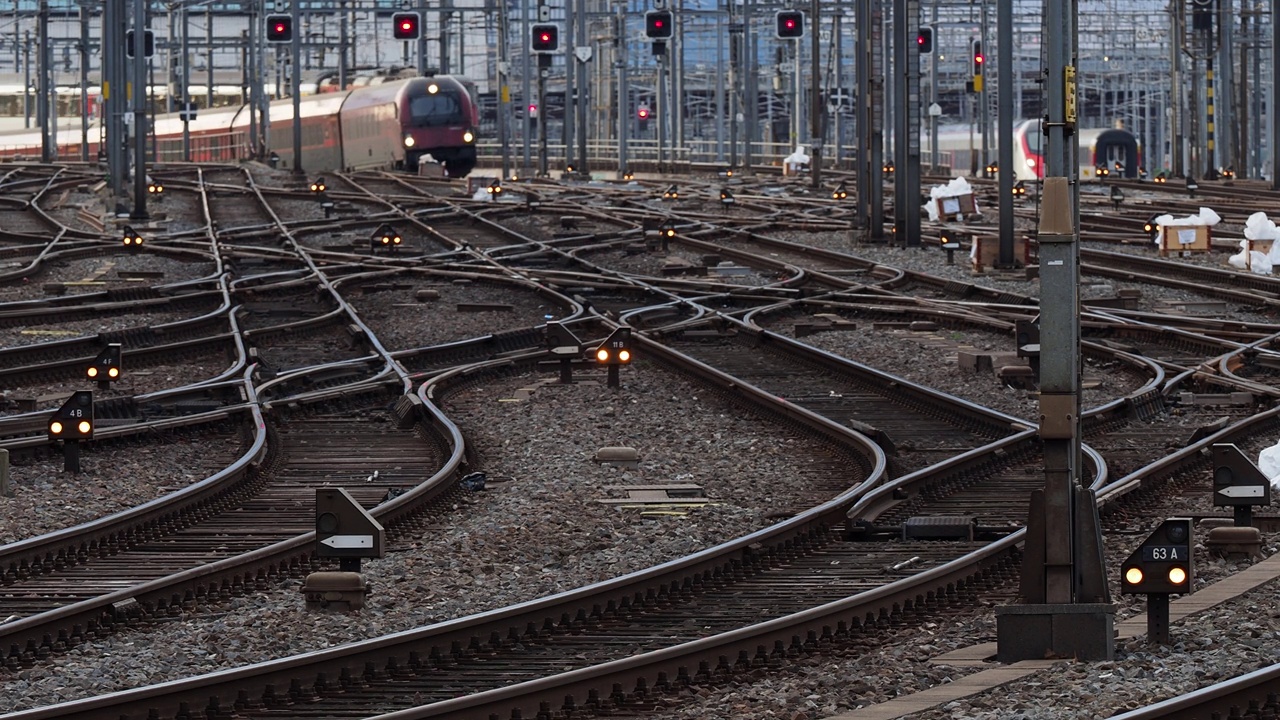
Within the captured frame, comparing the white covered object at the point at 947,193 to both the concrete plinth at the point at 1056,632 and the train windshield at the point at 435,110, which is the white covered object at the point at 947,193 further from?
the concrete plinth at the point at 1056,632

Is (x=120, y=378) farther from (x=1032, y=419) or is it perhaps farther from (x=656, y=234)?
(x=656, y=234)

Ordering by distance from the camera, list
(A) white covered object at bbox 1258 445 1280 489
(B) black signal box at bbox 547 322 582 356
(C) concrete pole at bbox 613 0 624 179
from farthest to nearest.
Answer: (C) concrete pole at bbox 613 0 624 179
(B) black signal box at bbox 547 322 582 356
(A) white covered object at bbox 1258 445 1280 489

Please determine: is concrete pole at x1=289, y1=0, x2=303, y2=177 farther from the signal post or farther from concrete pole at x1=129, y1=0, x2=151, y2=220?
the signal post

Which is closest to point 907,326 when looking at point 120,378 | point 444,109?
point 120,378

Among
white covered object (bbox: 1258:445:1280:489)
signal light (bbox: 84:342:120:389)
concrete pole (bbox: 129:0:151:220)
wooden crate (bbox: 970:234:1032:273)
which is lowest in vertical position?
white covered object (bbox: 1258:445:1280:489)

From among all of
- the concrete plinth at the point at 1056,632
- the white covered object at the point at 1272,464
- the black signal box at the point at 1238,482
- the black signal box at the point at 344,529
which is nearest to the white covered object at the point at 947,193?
the white covered object at the point at 1272,464

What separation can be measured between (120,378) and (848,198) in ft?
96.3

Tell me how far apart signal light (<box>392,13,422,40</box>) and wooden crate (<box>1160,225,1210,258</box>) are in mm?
25980

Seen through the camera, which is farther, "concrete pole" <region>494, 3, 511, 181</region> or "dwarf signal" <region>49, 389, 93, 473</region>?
"concrete pole" <region>494, 3, 511, 181</region>

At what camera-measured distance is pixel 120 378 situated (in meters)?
16.8

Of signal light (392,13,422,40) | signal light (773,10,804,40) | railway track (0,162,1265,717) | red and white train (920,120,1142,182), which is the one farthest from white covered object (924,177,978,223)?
red and white train (920,120,1142,182)

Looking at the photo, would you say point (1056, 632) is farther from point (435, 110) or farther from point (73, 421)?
point (435, 110)

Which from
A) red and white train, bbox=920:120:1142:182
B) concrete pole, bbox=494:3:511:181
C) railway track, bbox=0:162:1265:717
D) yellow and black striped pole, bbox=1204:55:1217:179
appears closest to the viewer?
railway track, bbox=0:162:1265:717

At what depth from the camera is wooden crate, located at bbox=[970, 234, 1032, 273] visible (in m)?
26.6
